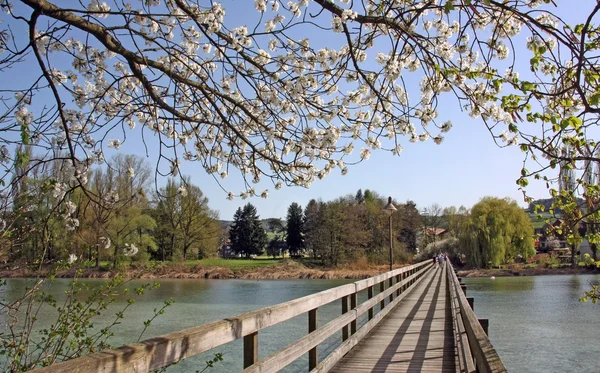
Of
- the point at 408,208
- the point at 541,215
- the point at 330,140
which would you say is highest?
the point at 408,208

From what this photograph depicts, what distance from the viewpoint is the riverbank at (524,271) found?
49875 millimetres

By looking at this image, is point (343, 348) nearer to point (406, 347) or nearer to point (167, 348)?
point (406, 347)

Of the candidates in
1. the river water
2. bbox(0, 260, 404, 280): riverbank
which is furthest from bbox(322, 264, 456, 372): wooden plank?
bbox(0, 260, 404, 280): riverbank

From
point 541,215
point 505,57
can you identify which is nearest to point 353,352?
point 541,215

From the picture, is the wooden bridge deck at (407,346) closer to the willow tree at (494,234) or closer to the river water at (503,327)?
the river water at (503,327)

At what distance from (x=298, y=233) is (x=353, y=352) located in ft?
262

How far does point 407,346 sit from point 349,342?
3.26 feet

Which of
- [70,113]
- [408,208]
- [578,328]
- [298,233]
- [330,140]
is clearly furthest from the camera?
[298,233]

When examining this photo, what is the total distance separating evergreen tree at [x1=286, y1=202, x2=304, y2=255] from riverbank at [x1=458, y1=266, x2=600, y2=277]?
37.0 meters

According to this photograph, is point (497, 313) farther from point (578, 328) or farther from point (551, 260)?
point (551, 260)

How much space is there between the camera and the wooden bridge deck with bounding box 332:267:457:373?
558 cm

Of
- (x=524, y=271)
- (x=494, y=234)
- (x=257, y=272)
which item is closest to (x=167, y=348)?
(x=257, y=272)

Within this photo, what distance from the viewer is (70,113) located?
5.75 meters

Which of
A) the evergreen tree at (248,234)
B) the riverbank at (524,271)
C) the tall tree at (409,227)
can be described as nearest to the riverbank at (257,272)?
the riverbank at (524,271)
